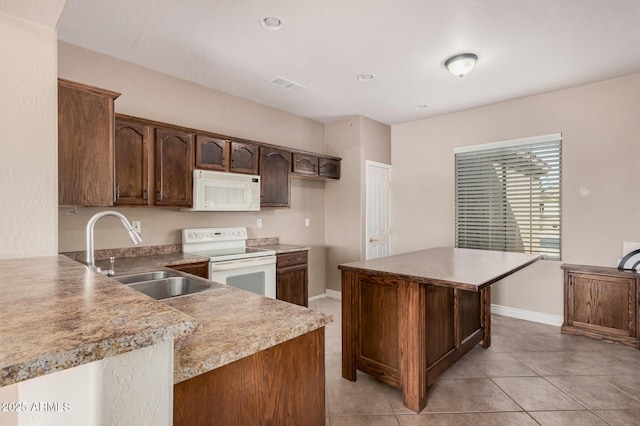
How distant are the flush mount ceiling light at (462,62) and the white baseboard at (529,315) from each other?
2.99 meters

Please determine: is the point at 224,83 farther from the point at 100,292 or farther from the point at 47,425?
the point at 47,425

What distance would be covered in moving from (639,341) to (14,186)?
5050 mm

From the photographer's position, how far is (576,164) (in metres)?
3.68

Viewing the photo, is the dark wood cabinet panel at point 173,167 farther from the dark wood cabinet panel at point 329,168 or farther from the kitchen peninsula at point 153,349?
the dark wood cabinet panel at point 329,168

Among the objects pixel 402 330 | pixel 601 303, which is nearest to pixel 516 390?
pixel 402 330

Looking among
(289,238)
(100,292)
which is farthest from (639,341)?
(100,292)

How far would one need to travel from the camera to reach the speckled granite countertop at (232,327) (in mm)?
864

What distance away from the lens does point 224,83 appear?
362 cm

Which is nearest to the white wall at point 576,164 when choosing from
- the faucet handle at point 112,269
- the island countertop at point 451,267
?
the island countertop at point 451,267

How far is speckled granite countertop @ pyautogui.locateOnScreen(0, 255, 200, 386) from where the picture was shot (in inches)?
19.4

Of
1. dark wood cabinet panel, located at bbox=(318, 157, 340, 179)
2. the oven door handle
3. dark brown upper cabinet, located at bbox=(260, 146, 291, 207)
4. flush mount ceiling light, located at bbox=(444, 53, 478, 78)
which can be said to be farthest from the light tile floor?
flush mount ceiling light, located at bbox=(444, 53, 478, 78)

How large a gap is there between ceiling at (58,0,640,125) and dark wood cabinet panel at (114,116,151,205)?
73cm

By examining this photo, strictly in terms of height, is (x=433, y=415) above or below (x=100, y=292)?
below

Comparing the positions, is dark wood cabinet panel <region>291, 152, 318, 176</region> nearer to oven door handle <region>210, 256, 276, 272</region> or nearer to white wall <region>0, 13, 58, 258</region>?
oven door handle <region>210, 256, 276, 272</region>
